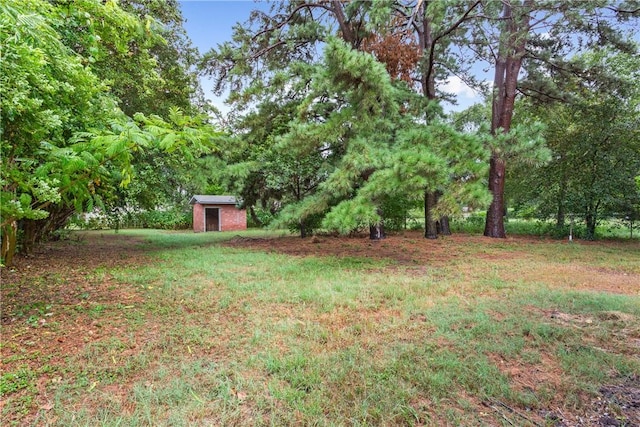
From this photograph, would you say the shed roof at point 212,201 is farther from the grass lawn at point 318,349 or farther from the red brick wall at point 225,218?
the grass lawn at point 318,349

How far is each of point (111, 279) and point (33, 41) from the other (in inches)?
140

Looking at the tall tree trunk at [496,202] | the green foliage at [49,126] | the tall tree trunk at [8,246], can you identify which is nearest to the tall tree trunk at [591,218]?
the tall tree trunk at [496,202]

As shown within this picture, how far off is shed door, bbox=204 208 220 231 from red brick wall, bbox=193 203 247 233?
10.0 inches

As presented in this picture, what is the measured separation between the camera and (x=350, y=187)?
18.9 ft

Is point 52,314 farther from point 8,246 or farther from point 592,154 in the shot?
point 592,154

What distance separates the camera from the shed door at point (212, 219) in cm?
1903

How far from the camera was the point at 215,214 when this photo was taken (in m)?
19.4

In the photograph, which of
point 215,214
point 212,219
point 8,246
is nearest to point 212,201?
point 215,214

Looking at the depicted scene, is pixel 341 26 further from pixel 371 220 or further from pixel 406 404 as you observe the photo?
pixel 406 404

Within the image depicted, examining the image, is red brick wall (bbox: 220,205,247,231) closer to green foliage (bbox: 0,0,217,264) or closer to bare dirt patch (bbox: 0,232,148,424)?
bare dirt patch (bbox: 0,232,148,424)

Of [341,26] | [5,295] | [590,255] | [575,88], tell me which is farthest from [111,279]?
[575,88]

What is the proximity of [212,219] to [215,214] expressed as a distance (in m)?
0.35

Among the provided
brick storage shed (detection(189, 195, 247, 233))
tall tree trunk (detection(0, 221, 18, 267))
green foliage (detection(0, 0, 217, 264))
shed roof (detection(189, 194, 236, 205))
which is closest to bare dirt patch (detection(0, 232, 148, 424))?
tall tree trunk (detection(0, 221, 18, 267))

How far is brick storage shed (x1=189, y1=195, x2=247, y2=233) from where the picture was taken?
18812 millimetres
